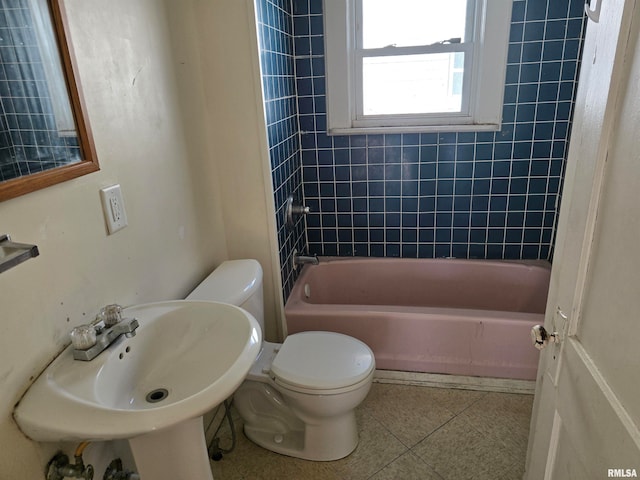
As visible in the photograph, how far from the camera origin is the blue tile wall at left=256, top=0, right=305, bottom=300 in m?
1.86

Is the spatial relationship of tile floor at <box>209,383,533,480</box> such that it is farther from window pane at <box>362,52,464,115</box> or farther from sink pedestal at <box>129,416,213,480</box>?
window pane at <box>362,52,464,115</box>

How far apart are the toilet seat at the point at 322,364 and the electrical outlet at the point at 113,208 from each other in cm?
76

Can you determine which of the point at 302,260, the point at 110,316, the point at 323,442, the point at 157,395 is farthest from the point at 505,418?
the point at 110,316

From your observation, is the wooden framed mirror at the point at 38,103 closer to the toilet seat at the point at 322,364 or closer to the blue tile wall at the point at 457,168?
the toilet seat at the point at 322,364

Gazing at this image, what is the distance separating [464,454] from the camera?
5.61ft

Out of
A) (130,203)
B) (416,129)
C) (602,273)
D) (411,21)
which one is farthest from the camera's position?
(416,129)

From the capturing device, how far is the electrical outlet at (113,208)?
3.85 feet

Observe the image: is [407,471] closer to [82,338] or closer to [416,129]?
[82,338]

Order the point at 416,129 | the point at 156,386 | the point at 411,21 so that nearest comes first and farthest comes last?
the point at 156,386, the point at 411,21, the point at 416,129

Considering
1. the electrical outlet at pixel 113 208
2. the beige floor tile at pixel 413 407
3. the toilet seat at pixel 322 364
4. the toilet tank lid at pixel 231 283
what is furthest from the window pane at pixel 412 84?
the electrical outlet at pixel 113 208

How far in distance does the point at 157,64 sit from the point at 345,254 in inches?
64.1

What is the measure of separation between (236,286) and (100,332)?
624 mm

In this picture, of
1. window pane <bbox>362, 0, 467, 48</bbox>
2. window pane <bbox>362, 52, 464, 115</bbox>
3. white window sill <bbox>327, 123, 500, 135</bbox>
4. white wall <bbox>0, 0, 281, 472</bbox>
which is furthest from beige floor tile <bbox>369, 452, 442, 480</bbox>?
window pane <bbox>362, 0, 467, 48</bbox>

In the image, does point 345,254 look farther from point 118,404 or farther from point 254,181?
point 118,404
